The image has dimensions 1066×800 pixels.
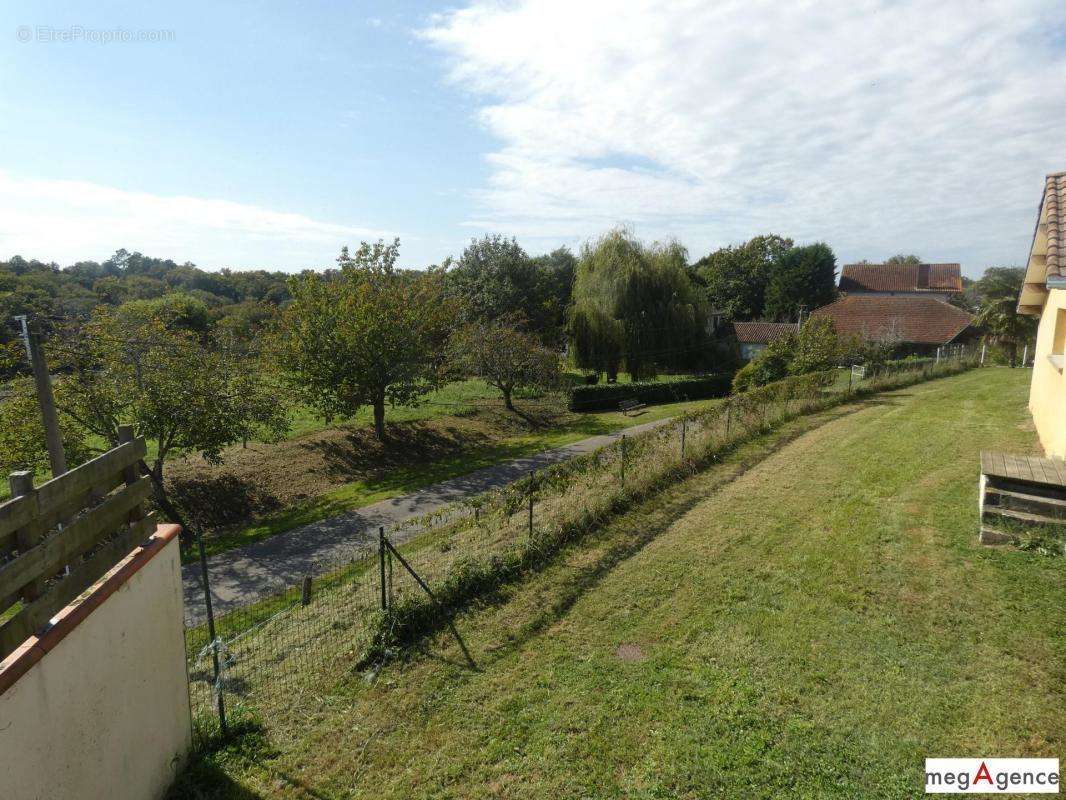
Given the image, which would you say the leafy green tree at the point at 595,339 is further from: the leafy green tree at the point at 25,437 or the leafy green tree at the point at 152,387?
the leafy green tree at the point at 25,437

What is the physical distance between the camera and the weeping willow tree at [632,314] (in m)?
33.2

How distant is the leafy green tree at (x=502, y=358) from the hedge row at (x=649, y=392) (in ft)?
9.95

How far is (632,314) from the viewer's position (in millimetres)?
33438

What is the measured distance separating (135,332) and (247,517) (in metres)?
5.08

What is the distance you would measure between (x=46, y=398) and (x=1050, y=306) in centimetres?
1686

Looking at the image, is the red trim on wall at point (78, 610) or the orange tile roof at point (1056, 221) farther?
the orange tile roof at point (1056, 221)

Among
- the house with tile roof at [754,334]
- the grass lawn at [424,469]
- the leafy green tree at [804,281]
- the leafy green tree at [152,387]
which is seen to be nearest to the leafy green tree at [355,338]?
the grass lawn at [424,469]

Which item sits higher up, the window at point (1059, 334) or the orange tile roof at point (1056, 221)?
the orange tile roof at point (1056, 221)

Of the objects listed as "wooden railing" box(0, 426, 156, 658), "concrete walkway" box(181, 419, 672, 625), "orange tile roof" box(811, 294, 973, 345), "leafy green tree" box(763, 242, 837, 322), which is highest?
"leafy green tree" box(763, 242, 837, 322)

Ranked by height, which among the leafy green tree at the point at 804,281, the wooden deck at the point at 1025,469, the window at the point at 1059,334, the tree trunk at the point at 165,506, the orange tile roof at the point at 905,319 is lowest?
the tree trunk at the point at 165,506

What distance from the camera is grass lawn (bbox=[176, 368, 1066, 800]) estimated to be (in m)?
4.55

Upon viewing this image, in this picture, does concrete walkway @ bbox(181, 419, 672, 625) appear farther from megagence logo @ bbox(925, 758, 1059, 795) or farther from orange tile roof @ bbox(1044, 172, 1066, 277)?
orange tile roof @ bbox(1044, 172, 1066, 277)

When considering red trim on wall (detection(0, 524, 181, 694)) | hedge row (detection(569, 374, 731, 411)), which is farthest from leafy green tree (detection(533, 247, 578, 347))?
red trim on wall (detection(0, 524, 181, 694))

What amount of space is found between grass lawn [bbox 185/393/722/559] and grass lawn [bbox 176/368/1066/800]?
8219 millimetres
